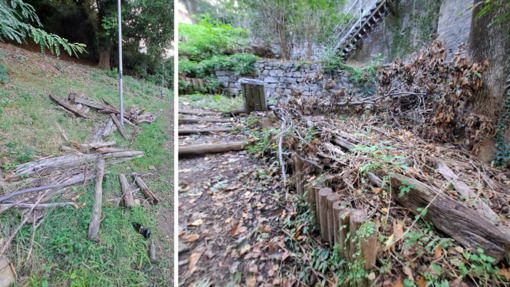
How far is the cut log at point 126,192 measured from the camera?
1.35 meters

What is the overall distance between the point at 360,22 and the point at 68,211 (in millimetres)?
7996

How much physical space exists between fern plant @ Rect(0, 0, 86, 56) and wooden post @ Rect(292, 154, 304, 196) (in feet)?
5.84

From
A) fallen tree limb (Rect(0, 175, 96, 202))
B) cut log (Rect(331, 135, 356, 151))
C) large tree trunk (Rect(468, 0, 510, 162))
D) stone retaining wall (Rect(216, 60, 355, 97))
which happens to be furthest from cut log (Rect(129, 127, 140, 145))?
stone retaining wall (Rect(216, 60, 355, 97))

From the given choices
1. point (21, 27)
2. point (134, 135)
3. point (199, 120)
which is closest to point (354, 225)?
point (134, 135)

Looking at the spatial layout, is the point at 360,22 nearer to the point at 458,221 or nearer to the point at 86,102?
the point at 458,221

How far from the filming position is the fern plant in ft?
3.76

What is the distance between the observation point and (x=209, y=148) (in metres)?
2.01

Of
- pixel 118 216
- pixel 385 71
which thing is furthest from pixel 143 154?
pixel 385 71

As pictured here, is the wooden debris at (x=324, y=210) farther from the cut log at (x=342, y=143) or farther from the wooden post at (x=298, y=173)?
the cut log at (x=342, y=143)

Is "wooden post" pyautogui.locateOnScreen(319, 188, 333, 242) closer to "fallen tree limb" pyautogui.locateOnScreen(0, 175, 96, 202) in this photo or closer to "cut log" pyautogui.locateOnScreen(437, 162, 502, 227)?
"cut log" pyautogui.locateOnScreen(437, 162, 502, 227)

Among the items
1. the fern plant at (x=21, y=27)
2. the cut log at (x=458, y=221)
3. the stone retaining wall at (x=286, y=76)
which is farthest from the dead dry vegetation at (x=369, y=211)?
the stone retaining wall at (x=286, y=76)

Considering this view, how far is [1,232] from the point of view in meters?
0.95

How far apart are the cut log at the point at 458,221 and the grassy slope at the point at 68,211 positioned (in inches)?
60.2

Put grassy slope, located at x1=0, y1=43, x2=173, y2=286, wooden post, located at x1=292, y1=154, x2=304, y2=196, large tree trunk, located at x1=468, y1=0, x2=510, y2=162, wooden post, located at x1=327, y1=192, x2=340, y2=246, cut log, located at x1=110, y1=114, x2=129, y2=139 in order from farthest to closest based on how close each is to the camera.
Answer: large tree trunk, located at x1=468, y1=0, x2=510, y2=162
wooden post, located at x1=292, y1=154, x2=304, y2=196
cut log, located at x1=110, y1=114, x2=129, y2=139
wooden post, located at x1=327, y1=192, x2=340, y2=246
grassy slope, located at x1=0, y1=43, x2=173, y2=286
